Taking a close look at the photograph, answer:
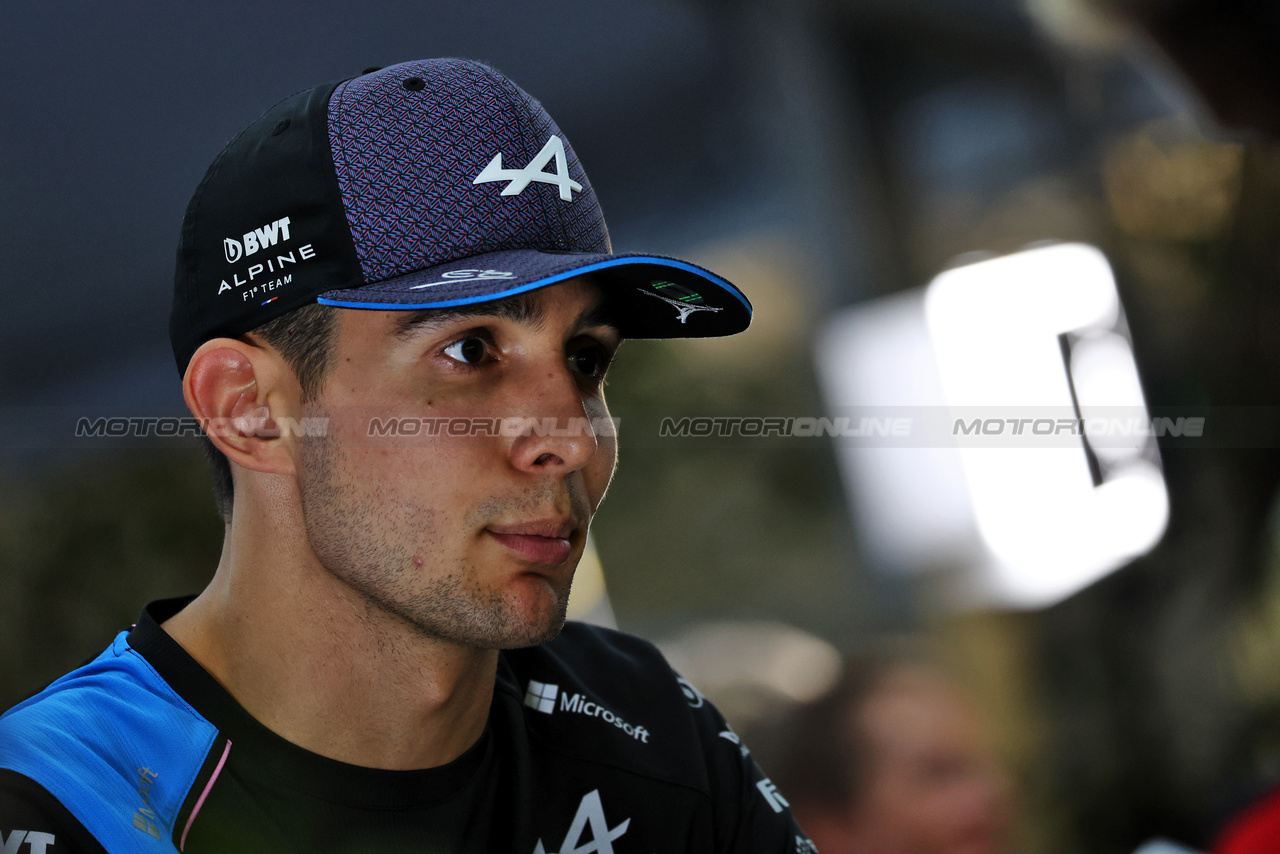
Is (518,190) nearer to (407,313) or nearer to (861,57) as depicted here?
(407,313)

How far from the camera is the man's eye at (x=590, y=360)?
1014mm

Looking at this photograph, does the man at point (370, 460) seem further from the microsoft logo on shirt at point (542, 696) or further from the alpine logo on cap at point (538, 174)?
the microsoft logo on shirt at point (542, 696)

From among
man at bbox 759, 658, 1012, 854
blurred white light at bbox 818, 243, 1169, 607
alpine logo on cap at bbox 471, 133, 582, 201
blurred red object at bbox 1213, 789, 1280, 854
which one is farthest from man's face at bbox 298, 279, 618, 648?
blurred red object at bbox 1213, 789, 1280, 854

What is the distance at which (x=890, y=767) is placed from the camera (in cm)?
243

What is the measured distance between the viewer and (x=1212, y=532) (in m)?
2.77

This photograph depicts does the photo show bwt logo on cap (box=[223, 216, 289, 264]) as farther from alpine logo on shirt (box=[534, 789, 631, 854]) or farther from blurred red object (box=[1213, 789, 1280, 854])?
blurred red object (box=[1213, 789, 1280, 854])

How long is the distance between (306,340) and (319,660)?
30 cm

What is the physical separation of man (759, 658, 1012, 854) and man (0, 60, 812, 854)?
163 centimetres

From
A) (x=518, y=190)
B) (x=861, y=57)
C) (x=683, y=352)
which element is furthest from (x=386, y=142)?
(x=861, y=57)

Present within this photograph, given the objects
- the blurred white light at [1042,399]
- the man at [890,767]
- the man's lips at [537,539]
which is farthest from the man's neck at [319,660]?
the blurred white light at [1042,399]

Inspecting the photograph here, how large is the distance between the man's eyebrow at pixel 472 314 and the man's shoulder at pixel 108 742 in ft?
1.28

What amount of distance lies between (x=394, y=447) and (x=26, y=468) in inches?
53.3

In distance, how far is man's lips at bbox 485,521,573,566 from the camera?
0.88 meters

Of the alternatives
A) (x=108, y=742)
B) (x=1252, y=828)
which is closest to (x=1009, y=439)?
(x=1252, y=828)
